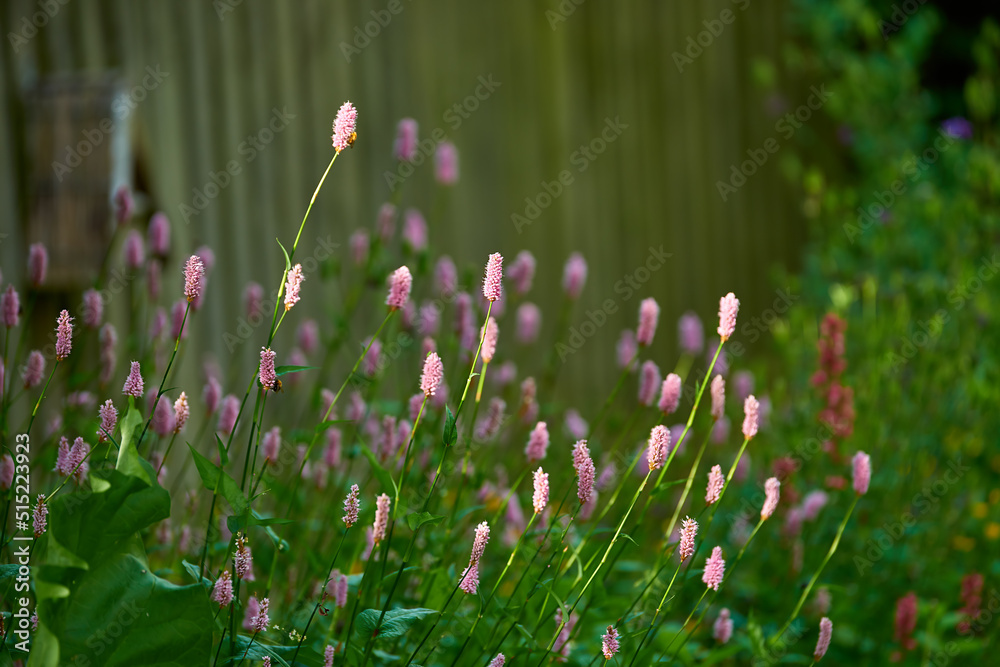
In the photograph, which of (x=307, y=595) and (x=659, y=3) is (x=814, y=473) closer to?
(x=307, y=595)

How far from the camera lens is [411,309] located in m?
1.94

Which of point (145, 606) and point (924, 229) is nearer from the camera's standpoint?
point (145, 606)

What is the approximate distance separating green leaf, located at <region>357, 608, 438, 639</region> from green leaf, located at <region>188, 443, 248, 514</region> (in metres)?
0.18

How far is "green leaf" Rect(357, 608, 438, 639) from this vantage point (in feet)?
3.54

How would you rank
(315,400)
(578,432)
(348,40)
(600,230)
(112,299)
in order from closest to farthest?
(315,400) < (578,432) < (112,299) < (348,40) < (600,230)

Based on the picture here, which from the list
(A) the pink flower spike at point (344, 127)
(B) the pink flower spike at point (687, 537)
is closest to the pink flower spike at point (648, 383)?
(B) the pink flower spike at point (687, 537)

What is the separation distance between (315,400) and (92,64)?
1.97m

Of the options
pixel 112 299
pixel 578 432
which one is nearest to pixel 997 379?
pixel 578 432

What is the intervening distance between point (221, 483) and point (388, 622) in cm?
24

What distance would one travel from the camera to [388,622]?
1095 mm

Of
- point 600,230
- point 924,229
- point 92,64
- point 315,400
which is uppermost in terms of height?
point 92,64

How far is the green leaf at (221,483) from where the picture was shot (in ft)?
3.35

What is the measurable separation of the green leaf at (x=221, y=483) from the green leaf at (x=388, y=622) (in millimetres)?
181

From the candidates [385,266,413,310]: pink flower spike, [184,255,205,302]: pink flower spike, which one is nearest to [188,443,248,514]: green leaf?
[184,255,205,302]: pink flower spike
